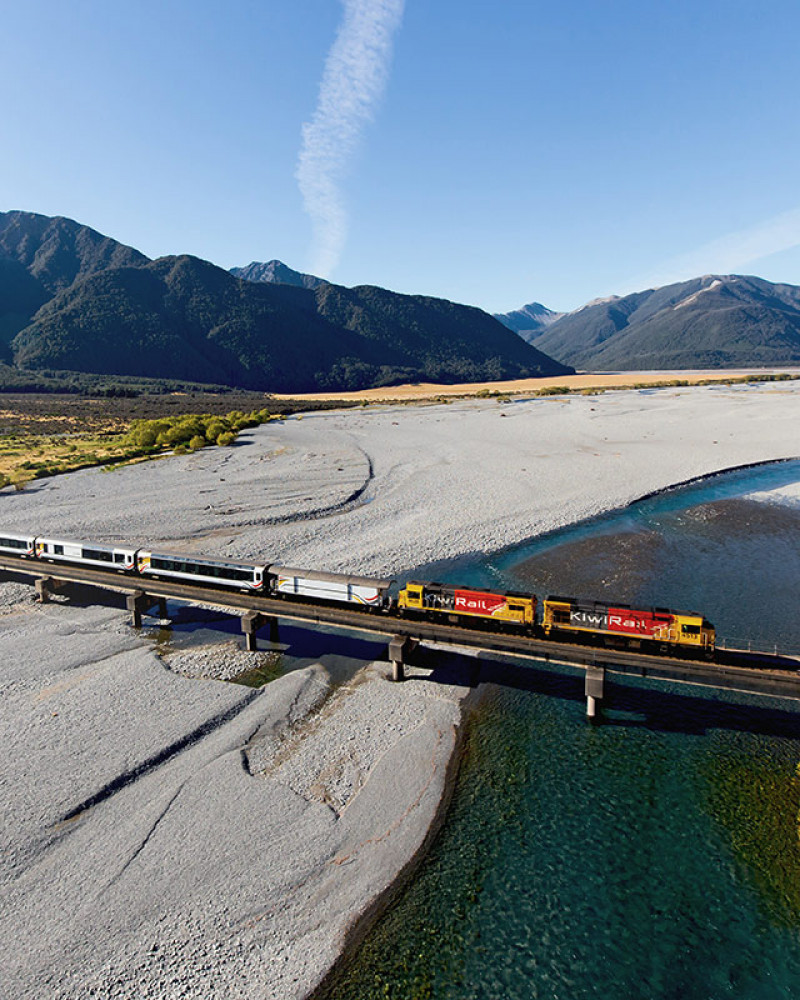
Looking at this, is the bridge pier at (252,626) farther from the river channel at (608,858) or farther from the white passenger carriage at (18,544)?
the white passenger carriage at (18,544)

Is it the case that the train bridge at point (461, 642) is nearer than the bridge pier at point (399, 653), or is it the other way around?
the train bridge at point (461, 642)

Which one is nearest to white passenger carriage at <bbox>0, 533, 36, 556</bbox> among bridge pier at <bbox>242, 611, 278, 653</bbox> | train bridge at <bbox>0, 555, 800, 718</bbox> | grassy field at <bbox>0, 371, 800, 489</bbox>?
train bridge at <bbox>0, 555, 800, 718</bbox>

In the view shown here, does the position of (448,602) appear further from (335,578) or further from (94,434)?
(94,434)

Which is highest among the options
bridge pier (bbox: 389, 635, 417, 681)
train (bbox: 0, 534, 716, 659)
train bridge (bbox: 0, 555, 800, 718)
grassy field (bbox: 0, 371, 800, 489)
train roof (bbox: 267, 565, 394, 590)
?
grassy field (bbox: 0, 371, 800, 489)

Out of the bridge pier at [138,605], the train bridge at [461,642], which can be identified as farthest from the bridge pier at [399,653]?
the bridge pier at [138,605]

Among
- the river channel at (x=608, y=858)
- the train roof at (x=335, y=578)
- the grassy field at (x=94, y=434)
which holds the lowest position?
the river channel at (x=608, y=858)

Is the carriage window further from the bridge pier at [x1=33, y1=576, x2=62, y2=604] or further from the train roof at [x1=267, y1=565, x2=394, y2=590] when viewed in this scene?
the train roof at [x1=267, y1=565, x2=394, y2=590]
